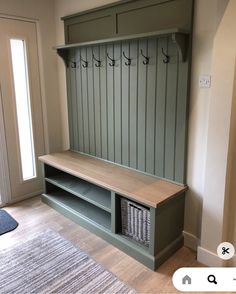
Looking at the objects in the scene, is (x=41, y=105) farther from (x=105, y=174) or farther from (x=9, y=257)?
(x=9, y=257)

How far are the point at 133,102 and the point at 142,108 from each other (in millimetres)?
120

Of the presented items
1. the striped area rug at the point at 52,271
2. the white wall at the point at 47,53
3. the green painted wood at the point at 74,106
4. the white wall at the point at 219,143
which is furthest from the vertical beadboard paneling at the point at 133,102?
the white wall at the point at 47,53

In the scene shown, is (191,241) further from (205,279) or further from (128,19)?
(128,19)

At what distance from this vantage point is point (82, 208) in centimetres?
291

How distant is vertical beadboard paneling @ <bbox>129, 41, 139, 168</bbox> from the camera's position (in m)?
2.46

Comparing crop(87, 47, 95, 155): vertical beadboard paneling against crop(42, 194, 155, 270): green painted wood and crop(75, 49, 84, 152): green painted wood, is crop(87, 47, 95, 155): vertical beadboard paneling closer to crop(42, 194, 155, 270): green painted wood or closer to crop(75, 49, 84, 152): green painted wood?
crop(75, 49, 84, 152): green painted wood

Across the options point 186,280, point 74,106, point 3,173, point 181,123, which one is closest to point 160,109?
point 181,123

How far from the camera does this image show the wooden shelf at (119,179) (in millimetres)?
2156

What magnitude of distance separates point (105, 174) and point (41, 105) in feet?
4.44

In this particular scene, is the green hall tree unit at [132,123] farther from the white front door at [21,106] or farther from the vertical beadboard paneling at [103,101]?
the white front door at [21,106]

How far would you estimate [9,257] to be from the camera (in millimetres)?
2332

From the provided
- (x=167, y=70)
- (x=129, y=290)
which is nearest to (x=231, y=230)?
(x=129, y=290)

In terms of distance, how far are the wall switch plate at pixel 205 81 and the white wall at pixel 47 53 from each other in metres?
1.98

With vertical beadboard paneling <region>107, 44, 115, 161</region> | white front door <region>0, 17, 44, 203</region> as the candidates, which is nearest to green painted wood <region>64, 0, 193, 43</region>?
vertical beadboard paneling <region>107, 44, 115, 161</region>
